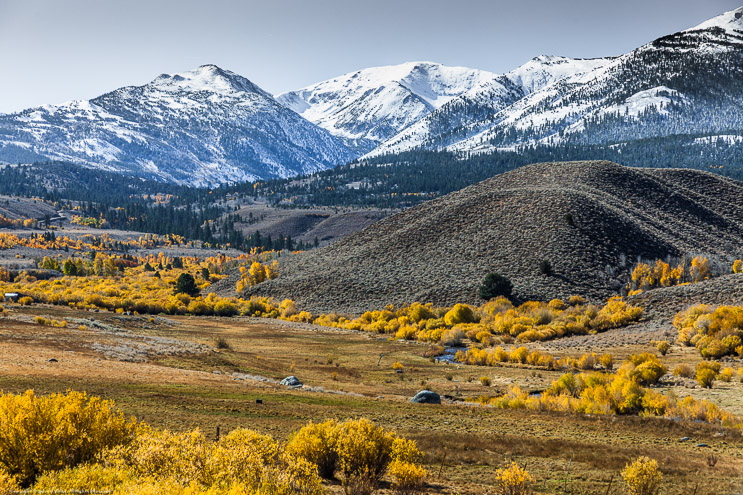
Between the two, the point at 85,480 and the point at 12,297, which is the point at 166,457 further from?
the point at 12,297

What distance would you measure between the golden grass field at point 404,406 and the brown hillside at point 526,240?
37376 mm

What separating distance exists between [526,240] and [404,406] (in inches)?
2699

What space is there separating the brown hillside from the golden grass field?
1471 inches

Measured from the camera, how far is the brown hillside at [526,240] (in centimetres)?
8306

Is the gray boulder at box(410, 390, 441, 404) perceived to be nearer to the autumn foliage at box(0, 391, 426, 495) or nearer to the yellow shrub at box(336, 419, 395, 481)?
the autumn foliage at box(0, 391, 426, 495)

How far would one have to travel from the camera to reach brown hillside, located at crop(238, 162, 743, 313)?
273 feet

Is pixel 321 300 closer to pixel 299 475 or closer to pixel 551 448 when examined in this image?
pixel 551 448

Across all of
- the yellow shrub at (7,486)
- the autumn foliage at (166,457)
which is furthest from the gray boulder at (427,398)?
the yellow shrub at (7,486)

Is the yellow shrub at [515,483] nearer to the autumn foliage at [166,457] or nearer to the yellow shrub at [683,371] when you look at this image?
the autumn foliage at [166,457]

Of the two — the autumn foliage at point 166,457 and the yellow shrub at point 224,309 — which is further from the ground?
the autumn foliage at point 166,457

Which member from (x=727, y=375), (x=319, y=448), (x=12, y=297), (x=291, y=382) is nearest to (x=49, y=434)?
(x=319, y=448)

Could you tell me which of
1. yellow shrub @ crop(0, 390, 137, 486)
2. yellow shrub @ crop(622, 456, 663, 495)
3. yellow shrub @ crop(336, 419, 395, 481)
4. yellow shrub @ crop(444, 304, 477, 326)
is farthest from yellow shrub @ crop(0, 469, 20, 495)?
yellow shrub @ crop(444, 304, 477, 326)

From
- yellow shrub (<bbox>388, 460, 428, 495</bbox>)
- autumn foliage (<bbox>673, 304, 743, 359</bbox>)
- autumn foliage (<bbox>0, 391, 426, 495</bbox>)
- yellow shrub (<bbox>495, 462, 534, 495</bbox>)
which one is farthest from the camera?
autumn foliage (<bbox>673, 304, 743, 359</bbox>)

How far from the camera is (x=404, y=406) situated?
26844 millimetres
